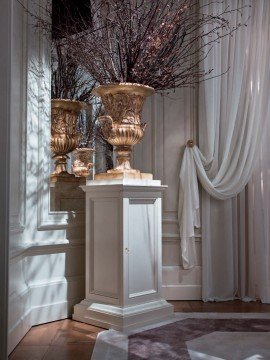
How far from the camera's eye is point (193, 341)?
7.74ft

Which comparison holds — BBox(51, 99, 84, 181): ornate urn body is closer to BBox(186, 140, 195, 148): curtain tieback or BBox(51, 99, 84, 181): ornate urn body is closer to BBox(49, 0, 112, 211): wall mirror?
BBox(49, 0, 112, 211): wall mirror

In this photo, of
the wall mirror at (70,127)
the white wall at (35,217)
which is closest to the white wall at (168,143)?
the wall mirror at (70,127)

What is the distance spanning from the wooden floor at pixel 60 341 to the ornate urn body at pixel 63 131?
1.01 metres

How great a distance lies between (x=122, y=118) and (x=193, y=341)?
4.51 feet

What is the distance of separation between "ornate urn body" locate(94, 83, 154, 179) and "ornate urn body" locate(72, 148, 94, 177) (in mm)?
517

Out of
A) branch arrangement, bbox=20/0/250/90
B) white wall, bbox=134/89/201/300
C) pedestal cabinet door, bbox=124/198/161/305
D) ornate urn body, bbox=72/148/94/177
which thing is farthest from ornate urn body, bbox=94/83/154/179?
white wall, bbox=134/89/201/300

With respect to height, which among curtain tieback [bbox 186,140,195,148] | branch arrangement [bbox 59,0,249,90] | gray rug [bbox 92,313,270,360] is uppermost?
branch arrangement [bbox 59,0,249,90]

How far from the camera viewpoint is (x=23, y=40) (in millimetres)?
2695

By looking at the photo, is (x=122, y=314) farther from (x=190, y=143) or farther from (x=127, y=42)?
(x=127, y=42)

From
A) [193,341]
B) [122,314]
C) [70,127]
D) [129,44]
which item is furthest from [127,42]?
[193,341]

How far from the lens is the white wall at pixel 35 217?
252cm

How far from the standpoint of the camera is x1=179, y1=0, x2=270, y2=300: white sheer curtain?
3.36 meters

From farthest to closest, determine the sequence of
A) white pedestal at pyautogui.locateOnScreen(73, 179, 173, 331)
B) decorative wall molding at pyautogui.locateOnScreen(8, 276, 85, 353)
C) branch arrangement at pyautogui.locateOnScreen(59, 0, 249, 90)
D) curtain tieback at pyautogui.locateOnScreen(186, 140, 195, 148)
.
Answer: curtain tieback at pyautogui.locateOnScreen(186, 140, 195, 148)
branch arrangement at pyautogui.locateOnScreen(59, 0, 249, 90)
white pedestal at pyautogui.locateOnScreen(73, 179, 173, 331)
decorative wall molding at pyautogui.locateOnScreen(8, 276, 85, 353)

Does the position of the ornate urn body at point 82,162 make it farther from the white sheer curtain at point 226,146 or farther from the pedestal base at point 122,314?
the pedestal base at point 122,314
